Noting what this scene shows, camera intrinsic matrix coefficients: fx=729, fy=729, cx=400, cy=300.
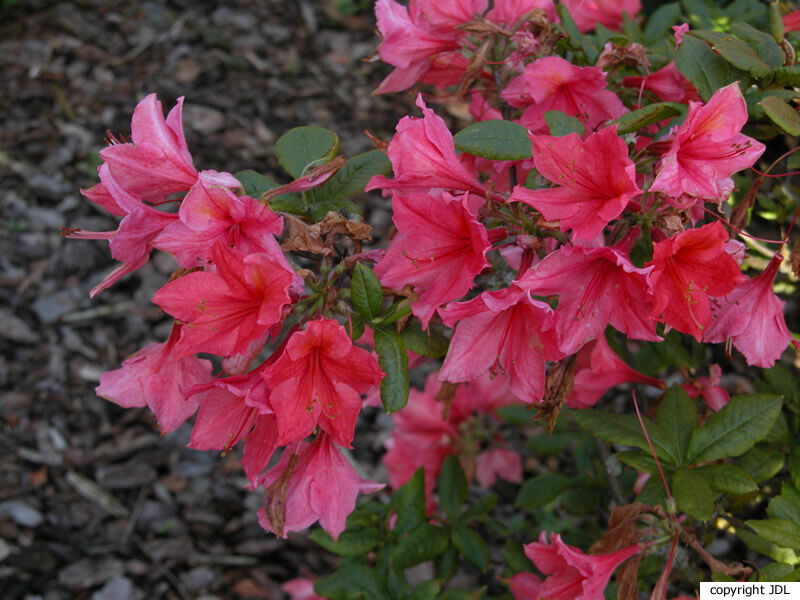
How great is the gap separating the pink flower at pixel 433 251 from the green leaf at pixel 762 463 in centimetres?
79

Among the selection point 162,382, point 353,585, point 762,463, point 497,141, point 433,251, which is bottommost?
point 353,585

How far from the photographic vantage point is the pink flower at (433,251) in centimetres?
113

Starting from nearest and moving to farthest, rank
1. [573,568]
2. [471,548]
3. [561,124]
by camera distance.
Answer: [561,124] < [573,568] < [471,548]

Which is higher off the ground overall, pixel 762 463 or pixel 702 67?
pixel 702 67

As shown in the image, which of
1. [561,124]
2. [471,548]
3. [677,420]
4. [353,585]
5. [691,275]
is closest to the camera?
[691,275]

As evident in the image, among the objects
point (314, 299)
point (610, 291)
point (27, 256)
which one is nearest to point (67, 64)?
point (27, 256)

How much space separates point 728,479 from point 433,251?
→ 0.69 m

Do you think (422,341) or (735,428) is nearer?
(422,341)

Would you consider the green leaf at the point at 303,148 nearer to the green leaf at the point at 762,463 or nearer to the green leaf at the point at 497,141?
the green leaf at the point at 497,141

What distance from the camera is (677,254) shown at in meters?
1.08

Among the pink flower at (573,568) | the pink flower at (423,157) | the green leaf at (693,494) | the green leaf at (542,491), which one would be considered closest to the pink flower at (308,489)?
the pink flower at (573,568)

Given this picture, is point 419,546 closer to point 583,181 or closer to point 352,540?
point 352,540

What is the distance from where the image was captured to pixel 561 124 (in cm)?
121

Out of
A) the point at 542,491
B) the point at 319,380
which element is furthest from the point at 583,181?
the point at 542,491
